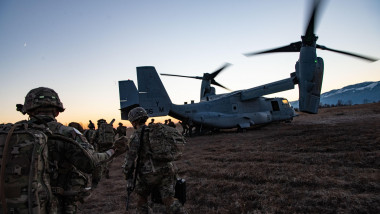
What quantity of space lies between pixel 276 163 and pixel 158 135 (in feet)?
A: 16.0

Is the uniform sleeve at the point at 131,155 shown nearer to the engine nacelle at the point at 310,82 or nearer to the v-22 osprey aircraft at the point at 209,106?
the engine nacelle at the point at 310,82

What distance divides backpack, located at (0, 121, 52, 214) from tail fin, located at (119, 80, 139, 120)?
52.6ft

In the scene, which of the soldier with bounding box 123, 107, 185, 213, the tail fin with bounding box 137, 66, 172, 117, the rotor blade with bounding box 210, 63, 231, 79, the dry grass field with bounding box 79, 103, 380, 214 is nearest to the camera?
the soldier with bounding box 123, 107, 185, 213

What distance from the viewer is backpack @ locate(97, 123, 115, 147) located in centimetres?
966

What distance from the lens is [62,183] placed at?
2365 mm

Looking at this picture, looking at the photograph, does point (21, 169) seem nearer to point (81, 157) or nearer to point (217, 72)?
point (81, 157)

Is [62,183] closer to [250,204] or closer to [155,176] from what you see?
[155,176]

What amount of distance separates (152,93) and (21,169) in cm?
1479

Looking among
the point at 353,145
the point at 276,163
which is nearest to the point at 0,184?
the point at 276,163

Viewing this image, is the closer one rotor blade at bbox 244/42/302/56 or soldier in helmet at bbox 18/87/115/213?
soldier in helmet at bbox 18/87/115/213

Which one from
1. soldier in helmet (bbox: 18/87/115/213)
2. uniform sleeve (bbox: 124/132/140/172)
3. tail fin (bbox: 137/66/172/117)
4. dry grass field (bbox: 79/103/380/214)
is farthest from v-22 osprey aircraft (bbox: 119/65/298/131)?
soldier in helmet (bbox: 18/87/115/213)

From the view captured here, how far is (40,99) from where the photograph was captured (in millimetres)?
2414

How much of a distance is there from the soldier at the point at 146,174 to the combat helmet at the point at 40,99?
1444mm

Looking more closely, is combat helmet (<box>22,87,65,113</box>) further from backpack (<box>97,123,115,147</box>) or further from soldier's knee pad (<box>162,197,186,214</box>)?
backpack (<box>97,123,115,147</box>)
